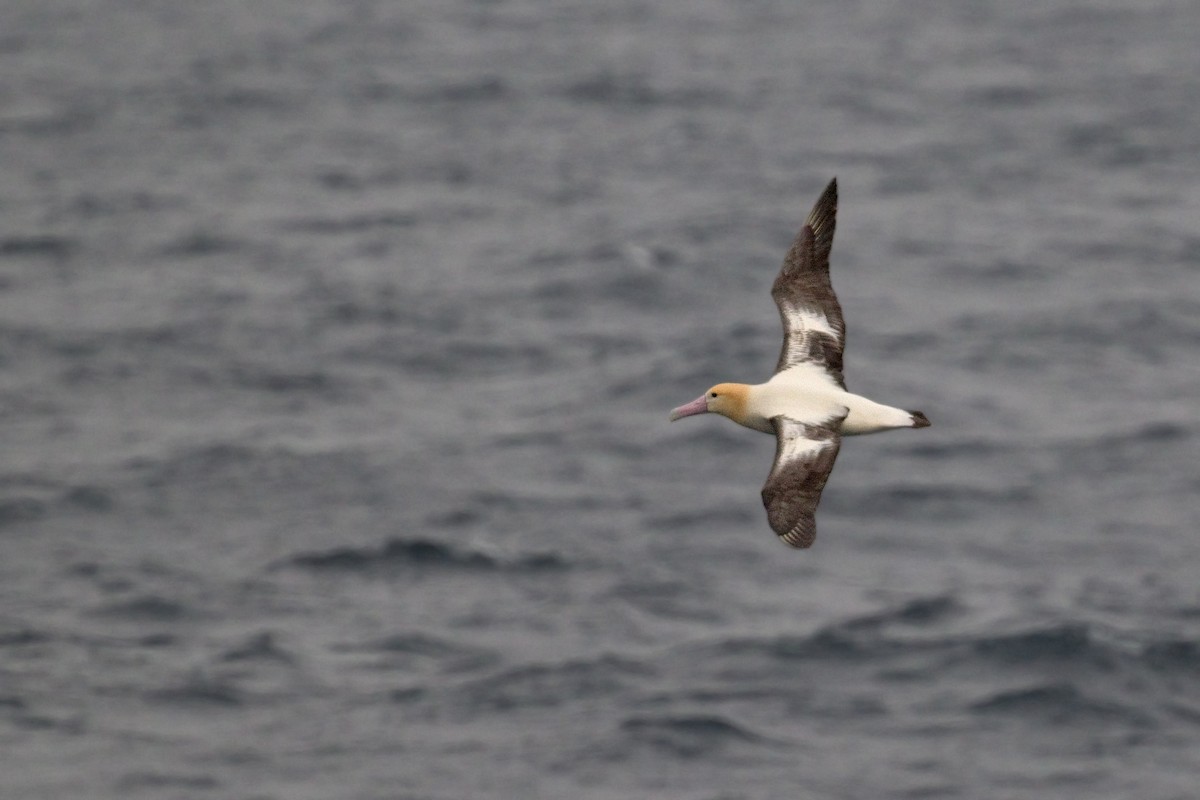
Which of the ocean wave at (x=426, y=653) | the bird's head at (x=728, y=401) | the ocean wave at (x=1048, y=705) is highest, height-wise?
the bird's head at (x=728, y=401)

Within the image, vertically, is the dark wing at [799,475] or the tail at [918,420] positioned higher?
the tail at [918,420]

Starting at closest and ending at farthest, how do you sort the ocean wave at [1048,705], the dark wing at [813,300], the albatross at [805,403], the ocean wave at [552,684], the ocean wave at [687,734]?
the albatross at [805,403]
the dark wing at [813,300]
the ocean wave at [687,734]
the ocean wave at [1048,705]
the ocean wave at [552,684]

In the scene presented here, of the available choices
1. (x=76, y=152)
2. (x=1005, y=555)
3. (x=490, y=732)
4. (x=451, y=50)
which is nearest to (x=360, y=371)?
(x=490, y=732)

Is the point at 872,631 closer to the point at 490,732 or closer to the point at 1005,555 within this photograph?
the point at 1005,555

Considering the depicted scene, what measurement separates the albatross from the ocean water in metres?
12.2

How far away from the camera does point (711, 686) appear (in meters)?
29.8

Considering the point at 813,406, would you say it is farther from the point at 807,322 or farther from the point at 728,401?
the point at 807,322

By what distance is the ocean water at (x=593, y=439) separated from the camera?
96.8ft

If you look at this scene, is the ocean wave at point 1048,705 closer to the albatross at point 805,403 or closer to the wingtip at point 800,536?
the albatross at point 805,403

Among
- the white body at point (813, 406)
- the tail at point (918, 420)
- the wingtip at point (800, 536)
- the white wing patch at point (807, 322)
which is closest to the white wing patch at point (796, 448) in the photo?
the white body at point (813, 406)

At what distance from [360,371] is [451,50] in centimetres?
2221

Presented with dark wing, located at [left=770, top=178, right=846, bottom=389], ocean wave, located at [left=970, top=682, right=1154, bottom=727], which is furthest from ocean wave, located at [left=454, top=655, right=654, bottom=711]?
dark wing, located at [left=770, top=178, right=846, bottom=389]

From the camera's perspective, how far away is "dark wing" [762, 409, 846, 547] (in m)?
14.8

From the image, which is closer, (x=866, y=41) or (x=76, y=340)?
(x=76, y=340)
